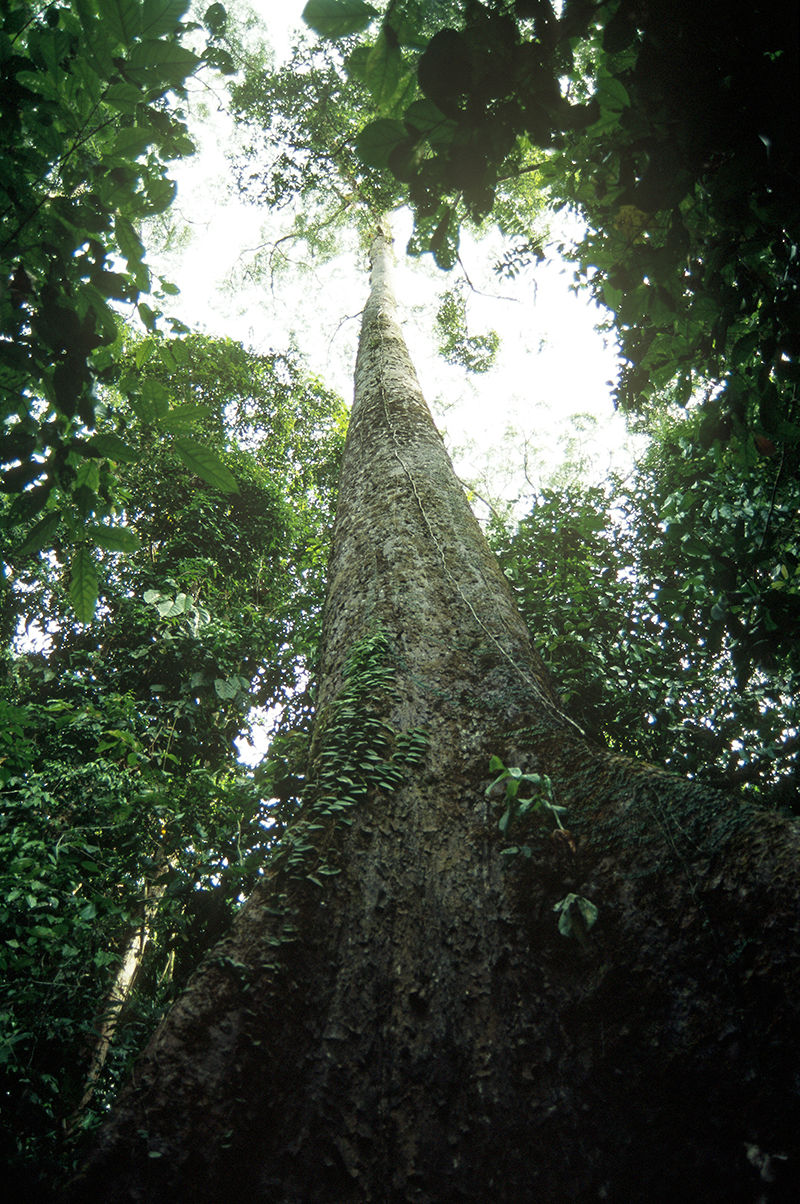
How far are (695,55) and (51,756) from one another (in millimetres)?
5078

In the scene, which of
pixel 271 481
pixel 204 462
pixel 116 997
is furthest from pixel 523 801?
pixel 271 481

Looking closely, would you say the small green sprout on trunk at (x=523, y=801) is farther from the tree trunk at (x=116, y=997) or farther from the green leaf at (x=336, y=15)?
the tree trunk at (x=116, y=997)

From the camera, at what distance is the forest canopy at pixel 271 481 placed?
109 centimetres

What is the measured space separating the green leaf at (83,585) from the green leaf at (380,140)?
Result: 0.97 m

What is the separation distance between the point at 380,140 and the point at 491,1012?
1745mm

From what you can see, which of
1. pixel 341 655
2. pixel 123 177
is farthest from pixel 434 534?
pixel 123 177

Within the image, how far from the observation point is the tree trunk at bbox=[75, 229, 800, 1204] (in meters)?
0.95

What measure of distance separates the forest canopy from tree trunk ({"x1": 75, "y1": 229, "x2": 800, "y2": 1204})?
33 centimetres

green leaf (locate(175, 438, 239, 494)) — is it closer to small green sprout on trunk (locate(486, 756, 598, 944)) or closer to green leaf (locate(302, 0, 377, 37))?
green leaf (locate(302, 0, 377, 37))

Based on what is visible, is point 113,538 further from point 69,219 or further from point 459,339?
point 459,339

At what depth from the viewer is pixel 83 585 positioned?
1268 mm

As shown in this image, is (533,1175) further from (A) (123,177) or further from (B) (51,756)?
(B) (51,756)

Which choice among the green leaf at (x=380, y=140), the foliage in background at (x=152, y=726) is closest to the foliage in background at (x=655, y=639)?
the foliage in background at (x=152, y=726)

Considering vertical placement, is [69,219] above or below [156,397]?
above
